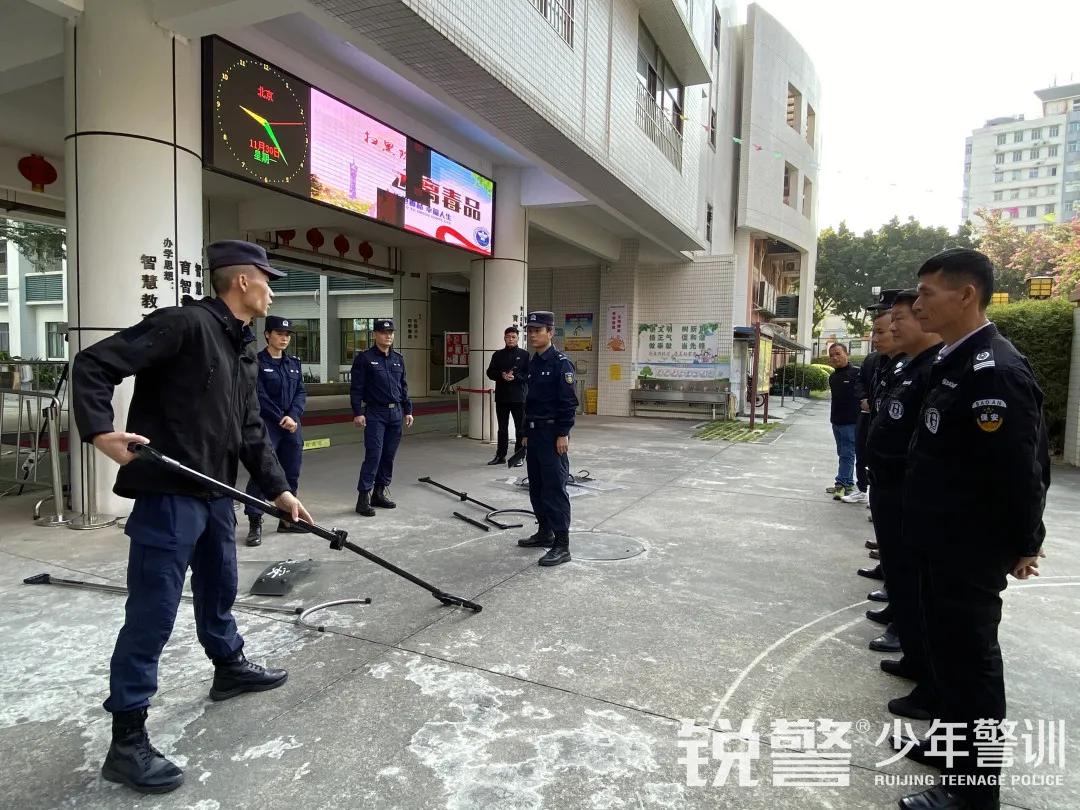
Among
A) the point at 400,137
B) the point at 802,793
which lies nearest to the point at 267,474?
the point at 802,793

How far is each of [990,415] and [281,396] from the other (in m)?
4.61

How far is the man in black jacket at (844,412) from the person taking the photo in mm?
6617

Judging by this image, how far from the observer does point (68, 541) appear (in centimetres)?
455

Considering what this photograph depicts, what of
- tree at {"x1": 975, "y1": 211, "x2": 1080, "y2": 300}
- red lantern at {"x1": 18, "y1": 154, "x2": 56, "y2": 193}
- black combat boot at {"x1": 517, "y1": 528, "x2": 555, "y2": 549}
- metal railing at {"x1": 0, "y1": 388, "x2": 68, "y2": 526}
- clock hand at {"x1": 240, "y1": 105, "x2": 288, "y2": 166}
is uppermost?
tree at {"x1": 975, "y1": 211, "x2": 1080, "y2": 300}

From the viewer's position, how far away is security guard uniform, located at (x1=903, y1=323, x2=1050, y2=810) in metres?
1.91

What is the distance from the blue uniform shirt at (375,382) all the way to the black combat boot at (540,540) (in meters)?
1.99

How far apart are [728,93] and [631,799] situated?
19.2 m

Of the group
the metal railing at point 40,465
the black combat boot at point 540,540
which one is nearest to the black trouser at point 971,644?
the black combat boot at point 540,540

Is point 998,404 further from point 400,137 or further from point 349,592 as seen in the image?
point 400,137

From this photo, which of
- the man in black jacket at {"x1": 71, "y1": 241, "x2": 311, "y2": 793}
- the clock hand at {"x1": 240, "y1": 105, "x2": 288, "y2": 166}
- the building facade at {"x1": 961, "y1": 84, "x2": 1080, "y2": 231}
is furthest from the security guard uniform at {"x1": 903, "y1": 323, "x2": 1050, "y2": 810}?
the building facade at {"x1": 961, "y1": 84, "x2": 1080, "y2": 231}

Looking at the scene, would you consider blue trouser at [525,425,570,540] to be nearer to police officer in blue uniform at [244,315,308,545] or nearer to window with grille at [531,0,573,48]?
police officer in blue uniform at [244,315,308,545]

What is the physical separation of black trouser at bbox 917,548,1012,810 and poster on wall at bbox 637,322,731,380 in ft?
44.1

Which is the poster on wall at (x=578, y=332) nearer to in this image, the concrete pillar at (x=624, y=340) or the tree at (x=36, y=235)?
the concrete pillar at (x=624, y=340)

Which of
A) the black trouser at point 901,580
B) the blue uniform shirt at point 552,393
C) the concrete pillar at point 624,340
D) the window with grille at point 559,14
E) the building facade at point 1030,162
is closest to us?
the black trouser at point 901,580
